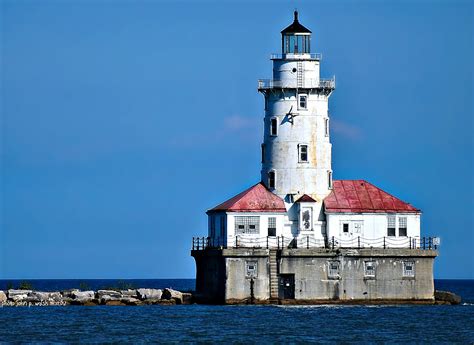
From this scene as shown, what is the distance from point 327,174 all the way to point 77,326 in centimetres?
1795

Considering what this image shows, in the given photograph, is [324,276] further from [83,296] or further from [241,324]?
[83,296]

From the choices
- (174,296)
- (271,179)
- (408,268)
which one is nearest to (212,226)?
(271,179)

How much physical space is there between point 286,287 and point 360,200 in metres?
6.36

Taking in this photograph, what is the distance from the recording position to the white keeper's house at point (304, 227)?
75.5 m

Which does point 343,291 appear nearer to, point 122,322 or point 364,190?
point 364,190

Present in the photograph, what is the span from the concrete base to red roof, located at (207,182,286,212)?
99.9 inches

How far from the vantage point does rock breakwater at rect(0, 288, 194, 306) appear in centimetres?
8006

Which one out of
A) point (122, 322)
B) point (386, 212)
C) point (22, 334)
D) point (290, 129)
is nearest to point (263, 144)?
point (290, 129)

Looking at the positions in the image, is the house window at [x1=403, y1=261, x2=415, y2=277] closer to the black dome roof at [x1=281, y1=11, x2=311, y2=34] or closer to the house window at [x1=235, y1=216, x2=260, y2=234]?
the house window at [x1=235, y1=216, x2=260, y2=234]

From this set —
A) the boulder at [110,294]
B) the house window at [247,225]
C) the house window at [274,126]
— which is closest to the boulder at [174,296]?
the boulder at [110,294]

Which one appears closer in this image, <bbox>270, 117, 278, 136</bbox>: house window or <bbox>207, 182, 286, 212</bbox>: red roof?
<bbox>207, 182, 286, 212</bbox>: red roof

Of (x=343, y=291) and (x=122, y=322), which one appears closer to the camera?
(x=122, y=322)

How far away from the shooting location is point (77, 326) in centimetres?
6719

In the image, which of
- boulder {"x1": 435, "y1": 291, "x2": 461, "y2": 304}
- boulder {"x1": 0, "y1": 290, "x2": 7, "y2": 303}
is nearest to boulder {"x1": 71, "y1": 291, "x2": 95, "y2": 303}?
boulder {"x1": 0, "y1": 290, "x2": 7, "y2": 303}
